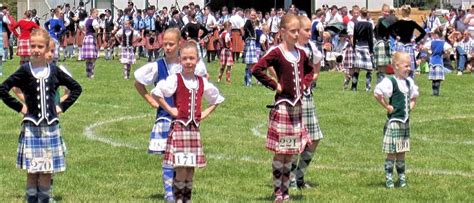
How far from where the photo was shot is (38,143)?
820 centimetres

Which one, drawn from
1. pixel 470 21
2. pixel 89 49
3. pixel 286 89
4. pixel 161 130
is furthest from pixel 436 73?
pixel 161 130

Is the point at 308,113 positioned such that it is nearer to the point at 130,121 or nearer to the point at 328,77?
the point at 130,121

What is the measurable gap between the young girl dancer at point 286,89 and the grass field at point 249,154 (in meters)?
0.84

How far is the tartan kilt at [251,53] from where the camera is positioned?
79.0ft

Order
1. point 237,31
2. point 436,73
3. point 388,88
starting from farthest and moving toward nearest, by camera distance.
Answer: point 237,31 < point 436,73 < point 388,88

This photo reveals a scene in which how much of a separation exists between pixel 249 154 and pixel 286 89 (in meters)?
3.77

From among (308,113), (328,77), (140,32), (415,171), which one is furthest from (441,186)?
(140,32)

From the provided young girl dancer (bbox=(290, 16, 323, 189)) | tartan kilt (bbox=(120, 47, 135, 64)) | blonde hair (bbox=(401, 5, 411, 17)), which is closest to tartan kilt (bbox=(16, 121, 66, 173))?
young girl dancer (bbox=(290, 16, 323, 189))

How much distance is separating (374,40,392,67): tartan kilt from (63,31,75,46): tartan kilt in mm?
15593

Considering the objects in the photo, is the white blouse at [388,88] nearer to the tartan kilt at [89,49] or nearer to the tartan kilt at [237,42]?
the tartan kilt at [89,49]

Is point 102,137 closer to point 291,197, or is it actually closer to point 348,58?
point 291,197

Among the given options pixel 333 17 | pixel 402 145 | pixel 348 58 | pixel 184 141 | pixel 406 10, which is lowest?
pixel 402 145

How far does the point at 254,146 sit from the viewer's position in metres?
13.6

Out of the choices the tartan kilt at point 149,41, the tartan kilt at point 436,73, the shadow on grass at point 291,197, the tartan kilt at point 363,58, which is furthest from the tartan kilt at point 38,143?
the tartan kilt at point 149,41
